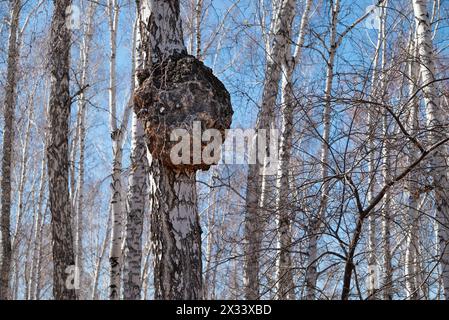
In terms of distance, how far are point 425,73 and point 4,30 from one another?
7061mm

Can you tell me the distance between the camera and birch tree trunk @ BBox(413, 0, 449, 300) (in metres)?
4.77

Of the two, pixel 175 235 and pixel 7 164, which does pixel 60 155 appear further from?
pixel 175 235

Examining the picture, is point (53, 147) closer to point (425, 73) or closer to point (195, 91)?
point (195, 91)

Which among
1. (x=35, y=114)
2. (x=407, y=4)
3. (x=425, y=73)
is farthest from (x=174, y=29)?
(x=35, y=114)

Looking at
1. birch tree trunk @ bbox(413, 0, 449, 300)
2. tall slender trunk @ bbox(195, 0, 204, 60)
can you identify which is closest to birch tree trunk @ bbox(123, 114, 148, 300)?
tall slender trunk @ bbox(195, 0, 204, 60)

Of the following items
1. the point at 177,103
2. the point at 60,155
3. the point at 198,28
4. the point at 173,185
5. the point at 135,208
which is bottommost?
the point at 173,185

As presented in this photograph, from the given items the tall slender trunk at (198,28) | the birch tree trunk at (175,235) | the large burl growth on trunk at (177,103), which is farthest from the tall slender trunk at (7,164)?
the large burl growth on trunk at (177,103)

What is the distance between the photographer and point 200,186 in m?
15.0

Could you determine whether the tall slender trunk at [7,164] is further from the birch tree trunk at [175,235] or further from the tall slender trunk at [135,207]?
the birch tree trunk at [175,235]

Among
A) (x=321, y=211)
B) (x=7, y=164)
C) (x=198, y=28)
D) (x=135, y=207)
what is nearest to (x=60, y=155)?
(x=135, y=207)

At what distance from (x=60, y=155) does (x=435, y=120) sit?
3.80 m

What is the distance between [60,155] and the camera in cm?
665

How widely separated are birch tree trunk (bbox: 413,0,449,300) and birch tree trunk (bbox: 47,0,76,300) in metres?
3.66

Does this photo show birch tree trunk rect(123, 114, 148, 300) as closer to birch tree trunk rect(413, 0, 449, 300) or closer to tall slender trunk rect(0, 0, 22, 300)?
tall slender trunk rect(0, 0, 22, 300)
